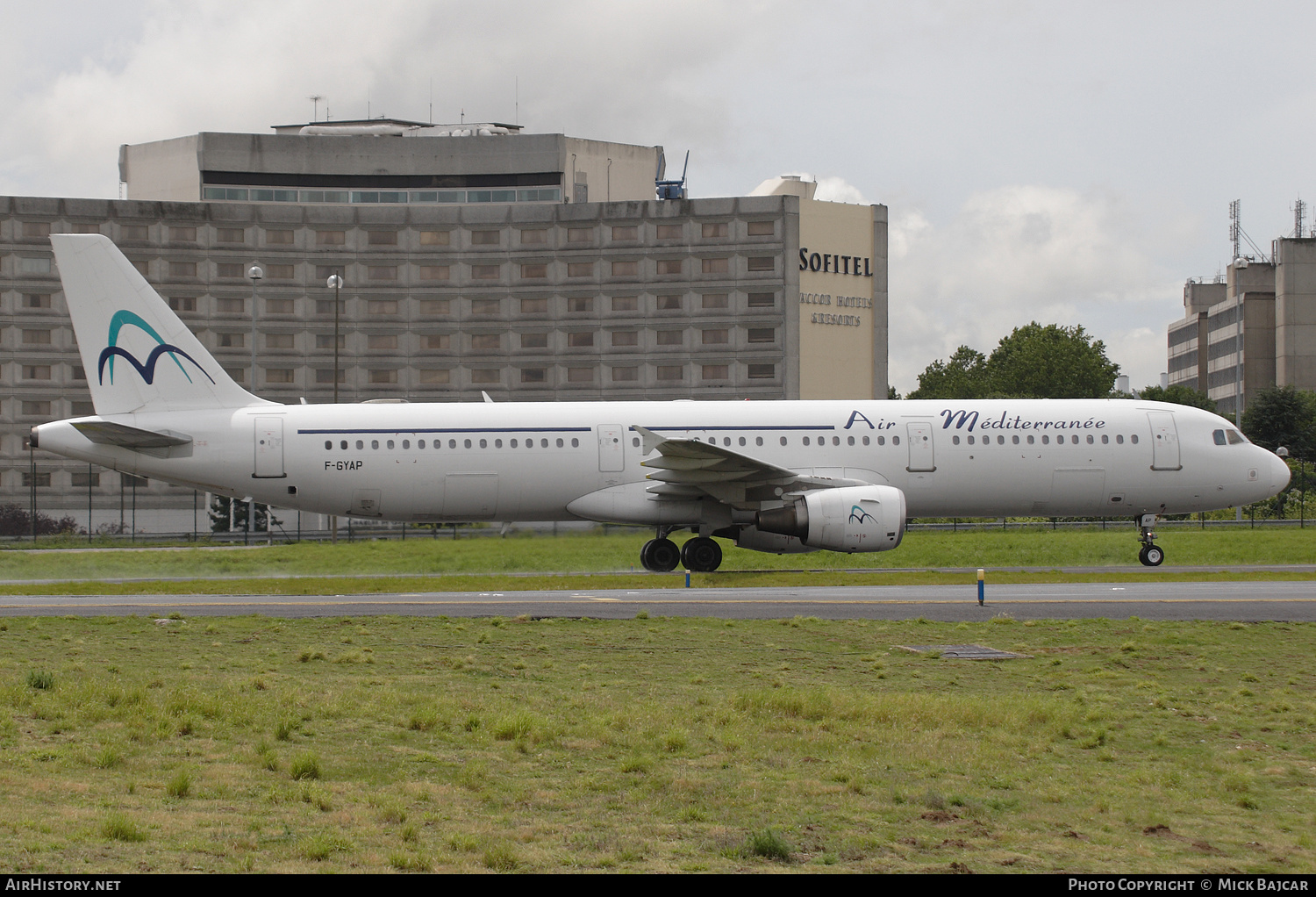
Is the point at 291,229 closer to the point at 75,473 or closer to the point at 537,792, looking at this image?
the point at 75,473

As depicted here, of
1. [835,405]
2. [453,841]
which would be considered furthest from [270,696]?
[835,405]

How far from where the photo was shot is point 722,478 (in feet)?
91.8

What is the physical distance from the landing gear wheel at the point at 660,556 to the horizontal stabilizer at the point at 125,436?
1119 cm

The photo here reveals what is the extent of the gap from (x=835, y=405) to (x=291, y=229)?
69.1 m

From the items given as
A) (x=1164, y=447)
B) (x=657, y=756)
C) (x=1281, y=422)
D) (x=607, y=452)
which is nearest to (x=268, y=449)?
(x=607, y=452)

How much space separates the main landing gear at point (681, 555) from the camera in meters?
29.3

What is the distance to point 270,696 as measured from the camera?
12.2 meters

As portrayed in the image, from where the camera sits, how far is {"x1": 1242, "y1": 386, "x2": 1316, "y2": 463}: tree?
7600 centimetres

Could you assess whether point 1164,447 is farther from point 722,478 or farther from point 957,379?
point 957,379

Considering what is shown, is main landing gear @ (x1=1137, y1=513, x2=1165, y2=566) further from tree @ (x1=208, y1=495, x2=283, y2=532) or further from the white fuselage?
tree @ (x1=208, y1=495, x2=283, y2=532)

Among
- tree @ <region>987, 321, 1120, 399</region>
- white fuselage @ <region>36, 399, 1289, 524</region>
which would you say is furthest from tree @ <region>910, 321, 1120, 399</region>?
white fuselage @ <region>36, 399, 1289, 524</region>

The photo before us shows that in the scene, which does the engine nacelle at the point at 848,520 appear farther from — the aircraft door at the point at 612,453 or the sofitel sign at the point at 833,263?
the sofitel sign at the point at 833,263

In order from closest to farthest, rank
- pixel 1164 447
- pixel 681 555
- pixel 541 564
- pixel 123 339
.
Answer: pixel 123 339 → pixel 681 555 → pixel 1164 447 → pixel 541 564

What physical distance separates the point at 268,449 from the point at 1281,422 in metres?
68.5
